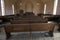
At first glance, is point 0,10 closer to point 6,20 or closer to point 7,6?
point 7,6

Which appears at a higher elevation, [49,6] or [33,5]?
[33,5]

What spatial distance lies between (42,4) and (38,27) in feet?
21.3

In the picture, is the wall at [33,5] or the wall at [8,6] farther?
the wall at [33,5]

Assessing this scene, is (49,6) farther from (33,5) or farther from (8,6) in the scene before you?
(8,6)

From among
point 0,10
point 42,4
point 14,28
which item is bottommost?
point 14,28

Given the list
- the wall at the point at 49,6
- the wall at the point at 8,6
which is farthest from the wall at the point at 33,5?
the wall at the point at 8,6

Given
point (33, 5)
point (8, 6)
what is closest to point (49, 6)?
point (33, 5)

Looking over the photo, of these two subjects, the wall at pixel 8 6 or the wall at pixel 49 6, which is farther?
the wall at pixel 49 6

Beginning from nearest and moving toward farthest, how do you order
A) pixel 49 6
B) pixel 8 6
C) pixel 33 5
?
pixel 8 6 → pixel 49 6 → pixel 33 5

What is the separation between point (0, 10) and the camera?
25.9 feet

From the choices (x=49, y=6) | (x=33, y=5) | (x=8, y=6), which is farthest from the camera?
(x=33, y=5)

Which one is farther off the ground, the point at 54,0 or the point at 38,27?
the point at 54,0

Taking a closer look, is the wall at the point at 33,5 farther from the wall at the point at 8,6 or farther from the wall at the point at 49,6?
the wall at the point at 8,6

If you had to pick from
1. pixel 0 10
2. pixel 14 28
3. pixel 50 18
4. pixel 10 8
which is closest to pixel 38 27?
pixel 14 28
